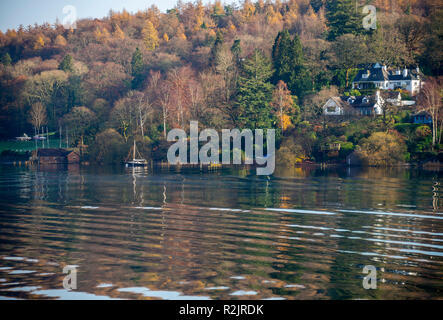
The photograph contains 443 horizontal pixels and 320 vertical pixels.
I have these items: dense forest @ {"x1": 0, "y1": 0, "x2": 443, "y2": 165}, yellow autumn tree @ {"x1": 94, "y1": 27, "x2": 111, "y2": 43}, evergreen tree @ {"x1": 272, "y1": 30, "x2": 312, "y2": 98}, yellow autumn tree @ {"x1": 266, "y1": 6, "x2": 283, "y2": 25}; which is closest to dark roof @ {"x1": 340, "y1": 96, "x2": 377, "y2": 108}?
dense forest @ {"x1": 0, "y1": 0, "x2": 443, "y2": 165}

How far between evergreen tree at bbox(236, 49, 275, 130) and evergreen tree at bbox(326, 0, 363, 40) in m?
25.2

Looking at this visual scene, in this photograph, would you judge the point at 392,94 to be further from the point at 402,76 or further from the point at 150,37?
the point at 150,37

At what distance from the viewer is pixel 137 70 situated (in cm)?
13075

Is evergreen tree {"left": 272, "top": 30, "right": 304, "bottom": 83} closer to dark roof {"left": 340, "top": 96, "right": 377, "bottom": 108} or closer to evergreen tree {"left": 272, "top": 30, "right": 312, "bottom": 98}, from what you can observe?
evergreen tree {"left": 272, "top": 30, "right": 312, "bottom": 98}

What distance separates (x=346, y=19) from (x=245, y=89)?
3589 cm

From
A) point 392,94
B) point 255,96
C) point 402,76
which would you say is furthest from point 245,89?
point 402,76

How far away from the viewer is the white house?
101m

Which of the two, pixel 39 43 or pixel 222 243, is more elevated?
pixel 39 43

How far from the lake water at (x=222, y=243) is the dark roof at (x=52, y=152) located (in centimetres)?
5514

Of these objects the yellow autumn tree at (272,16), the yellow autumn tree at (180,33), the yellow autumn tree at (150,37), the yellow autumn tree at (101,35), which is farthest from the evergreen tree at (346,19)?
the yellow autumn tree at (101,35)

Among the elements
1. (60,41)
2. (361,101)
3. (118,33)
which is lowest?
(361,101)

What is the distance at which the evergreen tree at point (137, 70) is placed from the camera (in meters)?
128

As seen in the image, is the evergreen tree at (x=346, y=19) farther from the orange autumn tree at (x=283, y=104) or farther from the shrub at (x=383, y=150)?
the shrub at (x=383, y=150)
